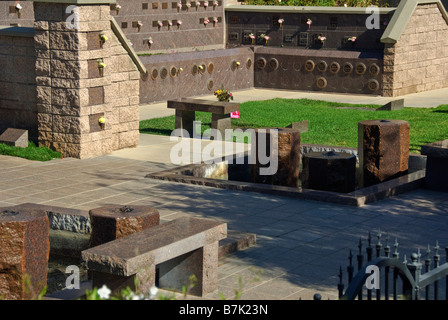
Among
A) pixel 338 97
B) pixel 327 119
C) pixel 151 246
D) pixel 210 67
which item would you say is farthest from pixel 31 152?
pixel 338 97

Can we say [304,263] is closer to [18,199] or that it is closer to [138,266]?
[138,266]

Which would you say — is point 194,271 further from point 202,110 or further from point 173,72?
point 173,72

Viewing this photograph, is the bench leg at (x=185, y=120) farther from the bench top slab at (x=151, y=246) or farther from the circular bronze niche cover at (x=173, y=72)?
the bench top slab at (x=151, y=246)

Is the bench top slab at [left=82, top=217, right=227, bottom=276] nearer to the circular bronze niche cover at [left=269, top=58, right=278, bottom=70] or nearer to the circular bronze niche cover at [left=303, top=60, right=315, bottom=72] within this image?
the circular bronze niche cover at [left=303, top=60, right=315, bottom=72]

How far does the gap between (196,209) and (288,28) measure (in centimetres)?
1705

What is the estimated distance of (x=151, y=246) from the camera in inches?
301

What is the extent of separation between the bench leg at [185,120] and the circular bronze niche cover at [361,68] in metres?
8.65

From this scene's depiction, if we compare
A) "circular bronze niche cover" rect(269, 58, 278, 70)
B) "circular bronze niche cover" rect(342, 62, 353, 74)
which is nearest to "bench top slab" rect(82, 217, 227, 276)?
"circular bronze niche cover" rect(342, 62, 353, 74)

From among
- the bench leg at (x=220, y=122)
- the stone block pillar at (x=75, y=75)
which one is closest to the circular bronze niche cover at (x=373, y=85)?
the bench leg at (x=220, y=122)

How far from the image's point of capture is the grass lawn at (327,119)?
59.6 feet

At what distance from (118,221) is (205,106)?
31.3 ft

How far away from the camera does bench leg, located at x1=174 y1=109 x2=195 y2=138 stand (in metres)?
18.8

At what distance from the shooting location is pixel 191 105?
18.4 metres

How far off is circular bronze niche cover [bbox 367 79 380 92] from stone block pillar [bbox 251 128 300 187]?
1231cm
